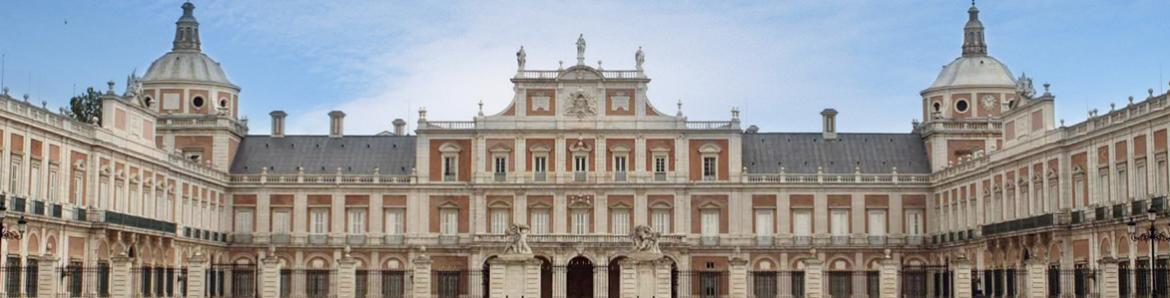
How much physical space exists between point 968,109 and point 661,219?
629 inches

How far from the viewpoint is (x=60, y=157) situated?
2292 inches

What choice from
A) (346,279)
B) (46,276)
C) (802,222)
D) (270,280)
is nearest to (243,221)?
(802,222)

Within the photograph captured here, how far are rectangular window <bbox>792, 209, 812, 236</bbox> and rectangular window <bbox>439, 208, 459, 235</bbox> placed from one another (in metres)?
16.0

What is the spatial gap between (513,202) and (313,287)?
10.1m

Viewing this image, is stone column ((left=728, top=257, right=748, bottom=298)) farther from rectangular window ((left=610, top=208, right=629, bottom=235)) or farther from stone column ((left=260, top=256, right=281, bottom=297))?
rectangular window ((left=610, top=208, right=629, bottom=235))

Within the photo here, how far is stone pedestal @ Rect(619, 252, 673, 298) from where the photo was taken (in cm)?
5281

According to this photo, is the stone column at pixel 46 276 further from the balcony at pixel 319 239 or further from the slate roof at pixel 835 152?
the slate roof at pixel 835 152

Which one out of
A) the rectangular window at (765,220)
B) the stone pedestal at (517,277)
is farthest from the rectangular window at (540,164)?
the stone pedestal at (517,277)

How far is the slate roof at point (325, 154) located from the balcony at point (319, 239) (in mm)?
3923

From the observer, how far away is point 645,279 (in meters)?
52.9

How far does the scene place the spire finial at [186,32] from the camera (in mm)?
84500

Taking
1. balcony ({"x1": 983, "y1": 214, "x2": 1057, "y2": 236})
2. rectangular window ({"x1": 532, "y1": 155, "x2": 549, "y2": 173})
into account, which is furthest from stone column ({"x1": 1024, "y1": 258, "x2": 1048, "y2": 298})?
rectangular window ({"x1": 532, "y1": 155, "x2": 549, "y2": 173})

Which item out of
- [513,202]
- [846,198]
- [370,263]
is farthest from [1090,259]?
[370,263]

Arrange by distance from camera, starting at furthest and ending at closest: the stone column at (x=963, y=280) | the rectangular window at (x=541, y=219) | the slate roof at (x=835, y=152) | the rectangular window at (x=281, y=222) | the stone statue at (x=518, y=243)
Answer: the slate roof at (x=835, y=152) → the rectangular window at (x=281, y=222) → the rectangular window at (x=541, y=219) → the stone column at (x=963, y=280) → the stone statue at (x=518, y=243)
